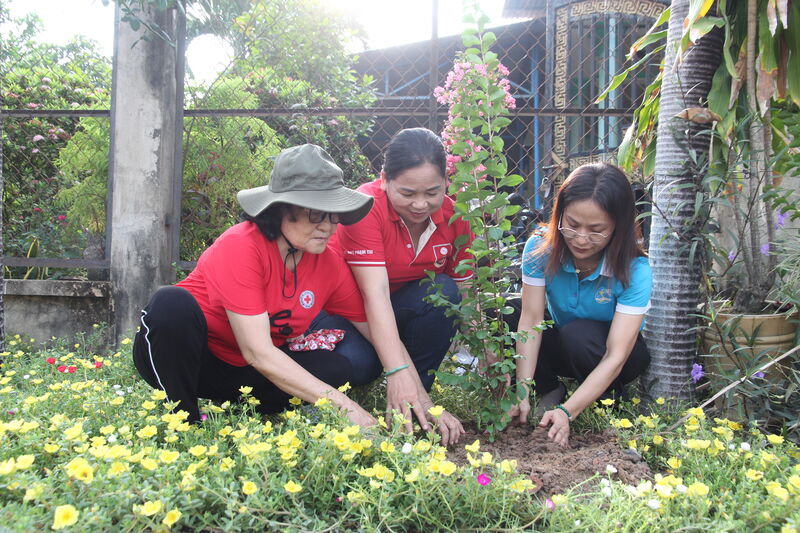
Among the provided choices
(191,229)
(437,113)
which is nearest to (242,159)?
(191,229)

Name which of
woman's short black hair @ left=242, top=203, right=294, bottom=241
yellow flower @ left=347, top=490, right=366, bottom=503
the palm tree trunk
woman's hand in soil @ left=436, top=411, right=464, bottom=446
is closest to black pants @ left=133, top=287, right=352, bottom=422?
woman's short black hair @ left=242, top=203, right=294, bottom=241

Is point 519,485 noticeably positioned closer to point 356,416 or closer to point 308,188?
point 356,416

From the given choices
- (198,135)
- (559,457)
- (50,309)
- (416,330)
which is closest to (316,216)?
(416,330)

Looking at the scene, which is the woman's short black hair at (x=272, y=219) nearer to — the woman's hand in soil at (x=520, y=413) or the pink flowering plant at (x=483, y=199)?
the pink flowering plant at (x=483, y=199)

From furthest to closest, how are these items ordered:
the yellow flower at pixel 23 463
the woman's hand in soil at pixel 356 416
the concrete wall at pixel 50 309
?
the concrete wall at pixel 50 309
the woman's hand in soil at pixel 356 416
the yellow flower at pixel 23 463

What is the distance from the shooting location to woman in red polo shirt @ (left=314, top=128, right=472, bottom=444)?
240 cm

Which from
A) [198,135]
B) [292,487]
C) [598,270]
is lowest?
[292,487]

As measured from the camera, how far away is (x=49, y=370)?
3479mm

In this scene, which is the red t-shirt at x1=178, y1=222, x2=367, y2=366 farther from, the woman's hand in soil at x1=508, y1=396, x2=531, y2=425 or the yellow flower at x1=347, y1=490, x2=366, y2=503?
the yellow flower at x1=347, y1=490, x2=366, y2=503

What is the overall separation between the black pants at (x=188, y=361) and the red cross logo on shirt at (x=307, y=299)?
220 mm

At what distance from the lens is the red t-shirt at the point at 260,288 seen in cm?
216

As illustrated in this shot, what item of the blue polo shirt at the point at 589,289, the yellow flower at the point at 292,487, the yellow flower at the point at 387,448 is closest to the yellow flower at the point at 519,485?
the yellow flower at the point at 387,448

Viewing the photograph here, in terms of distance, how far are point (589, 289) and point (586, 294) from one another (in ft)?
0.09

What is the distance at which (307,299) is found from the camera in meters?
2.44
